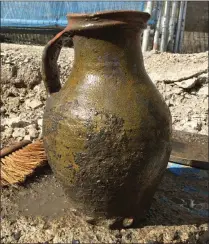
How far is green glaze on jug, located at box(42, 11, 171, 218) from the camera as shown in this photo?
1.62 meters

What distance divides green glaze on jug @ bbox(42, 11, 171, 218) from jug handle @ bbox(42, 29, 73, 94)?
0.03m

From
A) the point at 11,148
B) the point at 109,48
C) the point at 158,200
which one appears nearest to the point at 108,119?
the point at 109,48

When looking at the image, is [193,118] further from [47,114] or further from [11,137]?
[47,114]

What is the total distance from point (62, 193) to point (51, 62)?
2.50ft

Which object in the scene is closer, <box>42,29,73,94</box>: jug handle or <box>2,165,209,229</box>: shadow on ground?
<box>42,29,73,94</box>: jug handle

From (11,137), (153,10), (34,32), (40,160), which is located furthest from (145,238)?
(34,32)

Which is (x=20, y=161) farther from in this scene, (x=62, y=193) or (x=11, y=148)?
(x=62, y=193)

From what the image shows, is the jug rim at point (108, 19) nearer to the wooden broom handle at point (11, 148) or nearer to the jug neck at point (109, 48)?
the jug neck at point (109, 48)

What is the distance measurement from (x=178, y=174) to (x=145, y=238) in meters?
0.80

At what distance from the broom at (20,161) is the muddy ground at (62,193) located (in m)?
0.06

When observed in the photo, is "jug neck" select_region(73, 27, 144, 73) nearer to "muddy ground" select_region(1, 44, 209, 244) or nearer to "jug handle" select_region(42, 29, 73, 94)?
"jug handle" select_region(42, 29, 73, 94)

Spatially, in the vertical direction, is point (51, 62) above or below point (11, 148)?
above

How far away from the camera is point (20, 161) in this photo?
95.1 inches

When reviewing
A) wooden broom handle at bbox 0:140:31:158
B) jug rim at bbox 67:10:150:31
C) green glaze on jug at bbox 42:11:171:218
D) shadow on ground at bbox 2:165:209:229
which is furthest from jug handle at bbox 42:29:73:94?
wooden broom handle at bbox 0:140:31:158
